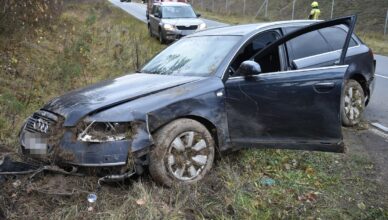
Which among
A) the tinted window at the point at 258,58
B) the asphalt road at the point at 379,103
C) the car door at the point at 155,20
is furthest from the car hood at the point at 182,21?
the tinted window at the point at 258,58

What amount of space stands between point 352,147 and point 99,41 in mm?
10127

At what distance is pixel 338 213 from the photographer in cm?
404

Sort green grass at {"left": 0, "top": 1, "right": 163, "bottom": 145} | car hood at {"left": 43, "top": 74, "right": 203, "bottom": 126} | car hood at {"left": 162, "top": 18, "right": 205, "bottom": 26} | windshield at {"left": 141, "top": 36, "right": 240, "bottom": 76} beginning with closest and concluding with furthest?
car hood at {"left": 43, "top": 74, "right": 203, "bottom": 126}
windshield at {"left": 141, "top": 36, "right": 240, "bottom": 76}
green grass at {"left": 0, "top": 1, "right": 163, "bottom": 145}
car hood at {"left": 162, "top": 18, "right": 205, "bottom": 26}

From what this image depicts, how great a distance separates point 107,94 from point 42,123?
2.30 feet

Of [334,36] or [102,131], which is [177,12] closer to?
[334,36]

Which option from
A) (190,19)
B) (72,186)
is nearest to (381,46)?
(190,19)

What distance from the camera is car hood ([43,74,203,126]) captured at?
4.29 meters

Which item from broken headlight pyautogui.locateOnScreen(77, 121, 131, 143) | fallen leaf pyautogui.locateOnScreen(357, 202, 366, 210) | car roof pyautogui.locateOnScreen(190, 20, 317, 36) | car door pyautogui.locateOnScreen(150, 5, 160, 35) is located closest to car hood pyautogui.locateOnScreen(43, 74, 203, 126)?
broken headlight pyautogui.locateOnScreen(77, 121, 131, 143)

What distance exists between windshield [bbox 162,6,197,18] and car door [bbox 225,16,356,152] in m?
13.3

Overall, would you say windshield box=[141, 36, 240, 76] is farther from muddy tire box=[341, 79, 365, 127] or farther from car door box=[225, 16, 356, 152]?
muddy tire box=[341, 79, 365, 127]

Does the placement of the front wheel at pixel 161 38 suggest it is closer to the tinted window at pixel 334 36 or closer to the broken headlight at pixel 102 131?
the tinted window at pixel 334 36

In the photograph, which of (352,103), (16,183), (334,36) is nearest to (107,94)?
(16,183)

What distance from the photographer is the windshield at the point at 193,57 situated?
16.8 ft

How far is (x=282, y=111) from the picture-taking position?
4824 millimetres
